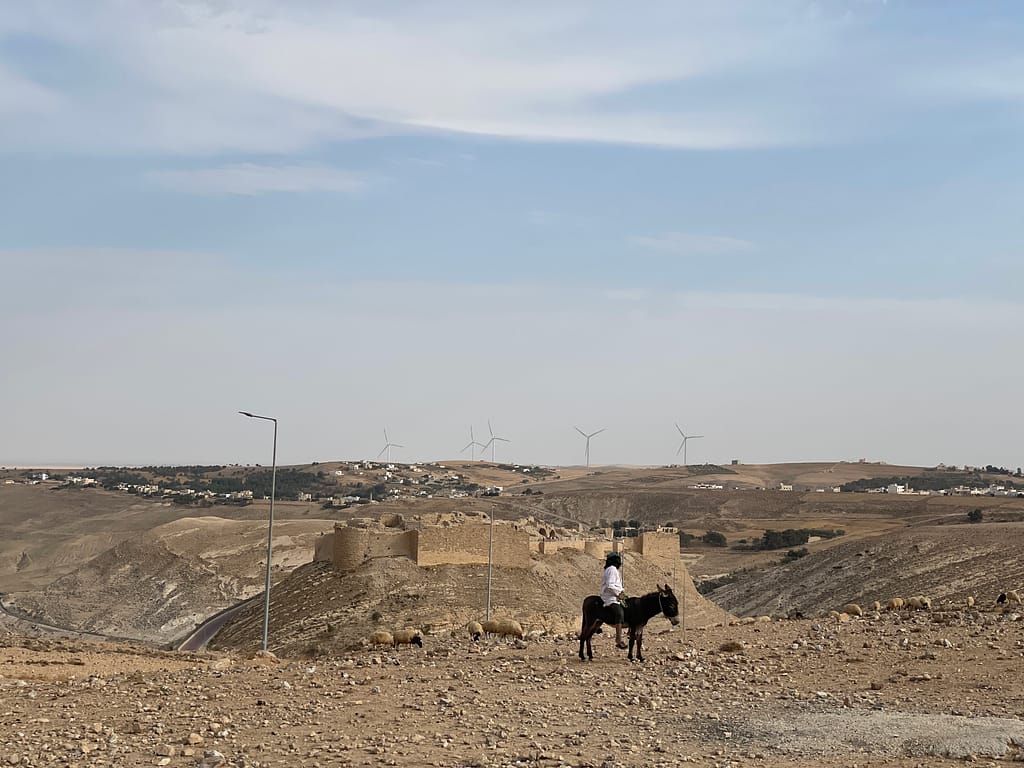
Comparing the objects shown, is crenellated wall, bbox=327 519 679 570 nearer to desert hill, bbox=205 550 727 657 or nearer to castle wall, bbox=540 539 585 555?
desert hill, bbox=205 550 727 657

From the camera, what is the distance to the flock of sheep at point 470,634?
17.8 m

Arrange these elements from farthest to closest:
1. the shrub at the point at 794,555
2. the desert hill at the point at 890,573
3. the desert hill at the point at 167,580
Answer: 1. the shrub at the point at 794,555
2. the desert hill at the point at 167,580
3. the desert hill at the point at 890,573

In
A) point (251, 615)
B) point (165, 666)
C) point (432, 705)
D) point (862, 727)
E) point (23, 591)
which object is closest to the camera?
point (862, 727)

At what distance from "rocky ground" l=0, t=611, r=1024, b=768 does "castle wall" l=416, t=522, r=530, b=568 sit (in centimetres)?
2848

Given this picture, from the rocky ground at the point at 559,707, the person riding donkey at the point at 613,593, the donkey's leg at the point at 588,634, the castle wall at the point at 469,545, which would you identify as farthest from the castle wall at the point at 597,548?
the person riding donkey at the point at 613,593

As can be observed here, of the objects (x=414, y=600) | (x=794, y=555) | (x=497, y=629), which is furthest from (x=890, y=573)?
(x=497, y=629)

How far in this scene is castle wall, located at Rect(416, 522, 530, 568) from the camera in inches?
1799

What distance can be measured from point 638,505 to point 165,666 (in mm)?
118021

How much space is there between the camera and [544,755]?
9852 millimetres

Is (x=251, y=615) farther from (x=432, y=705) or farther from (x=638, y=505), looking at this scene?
(x=638, y=505)

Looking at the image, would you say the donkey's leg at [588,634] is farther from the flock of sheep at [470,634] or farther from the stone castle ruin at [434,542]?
the stone castle ruin at [434,542]

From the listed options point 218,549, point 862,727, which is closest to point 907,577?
point 218,549

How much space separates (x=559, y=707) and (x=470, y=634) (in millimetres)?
6555

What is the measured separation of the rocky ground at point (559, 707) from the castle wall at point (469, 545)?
28483 millimetres
